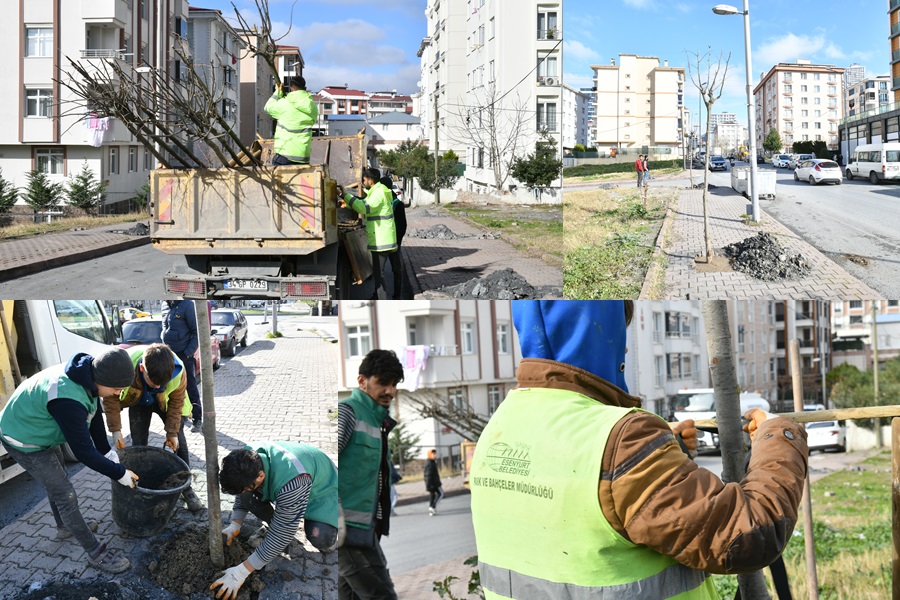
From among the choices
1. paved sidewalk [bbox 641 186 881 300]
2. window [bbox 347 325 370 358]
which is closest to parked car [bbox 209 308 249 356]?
window [bbox 347 325 370 358]

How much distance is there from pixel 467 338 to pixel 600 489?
1.73 metres

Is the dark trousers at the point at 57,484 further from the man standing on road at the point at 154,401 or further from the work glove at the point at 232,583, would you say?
the work glove at the point at 232,583

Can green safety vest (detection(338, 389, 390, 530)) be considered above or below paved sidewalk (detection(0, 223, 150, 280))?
below

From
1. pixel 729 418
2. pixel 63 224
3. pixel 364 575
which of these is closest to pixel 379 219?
pixel 364 575

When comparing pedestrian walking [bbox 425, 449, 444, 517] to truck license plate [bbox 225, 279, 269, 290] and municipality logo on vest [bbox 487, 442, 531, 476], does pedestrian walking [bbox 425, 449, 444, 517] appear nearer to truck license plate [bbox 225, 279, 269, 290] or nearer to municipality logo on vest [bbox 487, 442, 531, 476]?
municipality logo on vest [bbox 487, 442, 531, 476]

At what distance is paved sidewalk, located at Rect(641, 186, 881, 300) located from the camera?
818 cm

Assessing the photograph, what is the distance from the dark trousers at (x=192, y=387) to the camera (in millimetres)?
3676

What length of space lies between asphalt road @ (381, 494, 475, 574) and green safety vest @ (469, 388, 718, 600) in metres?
1.34

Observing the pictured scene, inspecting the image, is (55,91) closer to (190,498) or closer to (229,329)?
(229,329)

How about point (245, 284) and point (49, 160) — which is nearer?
point (245, 284)

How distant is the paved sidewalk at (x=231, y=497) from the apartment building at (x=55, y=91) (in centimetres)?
888

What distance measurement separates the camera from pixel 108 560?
3570 millimetres

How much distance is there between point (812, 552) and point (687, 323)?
1295mm

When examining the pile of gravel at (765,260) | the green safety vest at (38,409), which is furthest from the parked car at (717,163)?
the green safety vest at (38,409)
